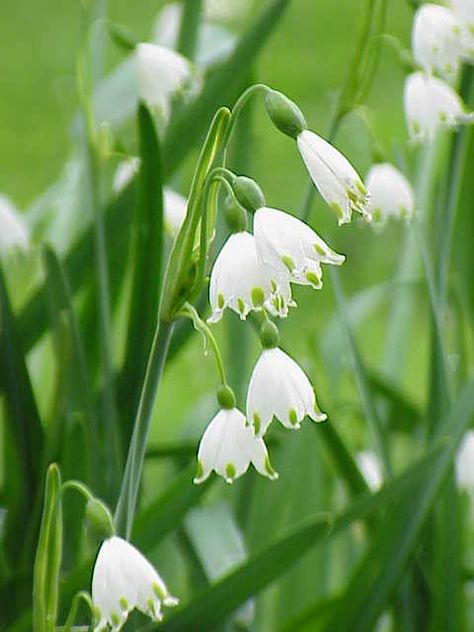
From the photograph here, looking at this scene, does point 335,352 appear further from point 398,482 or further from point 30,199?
point 30,199

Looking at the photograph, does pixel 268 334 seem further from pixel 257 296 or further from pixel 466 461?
pixel 466 461

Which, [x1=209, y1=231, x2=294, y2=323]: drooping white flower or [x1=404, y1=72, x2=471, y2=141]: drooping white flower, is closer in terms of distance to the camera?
[x1=209, y1=231, x2=294, y2=323]: drooping white flower

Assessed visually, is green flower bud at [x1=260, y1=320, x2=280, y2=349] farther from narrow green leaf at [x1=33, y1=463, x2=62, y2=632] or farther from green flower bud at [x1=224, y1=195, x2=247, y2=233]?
narrow green leaf at [x1=33, y1=463, x2=62, y2=632]

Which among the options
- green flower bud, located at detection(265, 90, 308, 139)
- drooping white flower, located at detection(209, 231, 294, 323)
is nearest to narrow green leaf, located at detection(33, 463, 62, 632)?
drooping white flower, located at detection(209, 231, 294, 323)

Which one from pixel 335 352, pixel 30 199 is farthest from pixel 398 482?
pixel 30 199

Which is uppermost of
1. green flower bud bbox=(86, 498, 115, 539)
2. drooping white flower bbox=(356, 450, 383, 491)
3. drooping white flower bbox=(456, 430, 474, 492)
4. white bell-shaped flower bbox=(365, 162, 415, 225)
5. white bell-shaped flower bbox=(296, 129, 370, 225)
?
white bell-shaped flower bbox=(296, 129, 370, 225)

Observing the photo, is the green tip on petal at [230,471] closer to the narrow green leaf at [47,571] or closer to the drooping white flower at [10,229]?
the narrow green leaf at [47,571]
